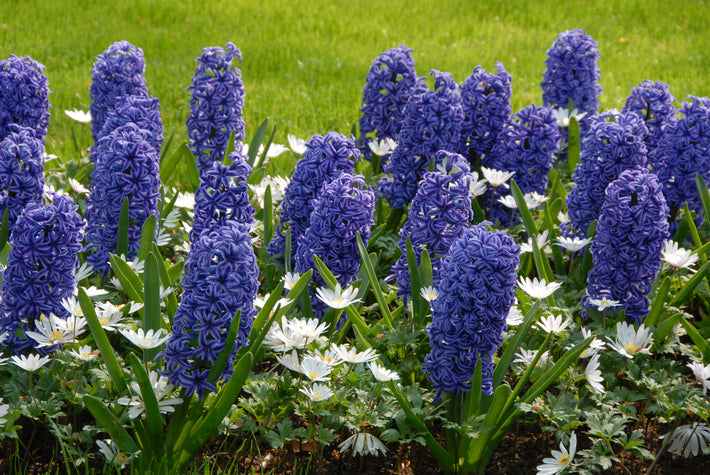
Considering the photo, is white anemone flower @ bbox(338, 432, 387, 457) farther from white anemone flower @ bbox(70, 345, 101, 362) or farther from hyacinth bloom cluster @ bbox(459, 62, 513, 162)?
hyacinth bloom cluster @ bbox(459, 62, 513, 162)

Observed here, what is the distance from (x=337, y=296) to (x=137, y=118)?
162cm

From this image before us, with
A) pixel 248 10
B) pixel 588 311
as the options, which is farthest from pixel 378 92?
pixel 248 10

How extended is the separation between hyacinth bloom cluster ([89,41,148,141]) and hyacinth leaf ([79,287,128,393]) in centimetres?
218

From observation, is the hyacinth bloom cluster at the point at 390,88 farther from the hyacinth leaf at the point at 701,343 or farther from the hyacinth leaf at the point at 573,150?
the hyacinth leaf at the point at 701,343

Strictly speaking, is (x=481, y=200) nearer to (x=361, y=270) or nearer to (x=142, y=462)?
(x=361, y=270)

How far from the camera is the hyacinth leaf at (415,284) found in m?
3.04

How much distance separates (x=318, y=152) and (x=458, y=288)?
47.7 inches

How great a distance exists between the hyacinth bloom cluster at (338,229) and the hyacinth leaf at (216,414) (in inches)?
29.0

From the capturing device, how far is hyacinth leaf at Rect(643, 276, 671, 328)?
3.15 m

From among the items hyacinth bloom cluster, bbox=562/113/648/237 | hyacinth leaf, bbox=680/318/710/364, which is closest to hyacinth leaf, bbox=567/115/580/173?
hyacinth bloom cluster, bbox=562/113/648/237

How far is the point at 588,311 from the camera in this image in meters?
3.25

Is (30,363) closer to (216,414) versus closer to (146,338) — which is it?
(146,338)

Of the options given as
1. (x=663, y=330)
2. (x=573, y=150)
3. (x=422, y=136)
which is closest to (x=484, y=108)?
(x=422, y=136)

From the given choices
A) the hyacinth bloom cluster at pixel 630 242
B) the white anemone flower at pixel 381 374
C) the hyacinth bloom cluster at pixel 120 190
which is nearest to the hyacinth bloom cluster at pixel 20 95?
the hyacinth bloom cluster at pixel 120 190
